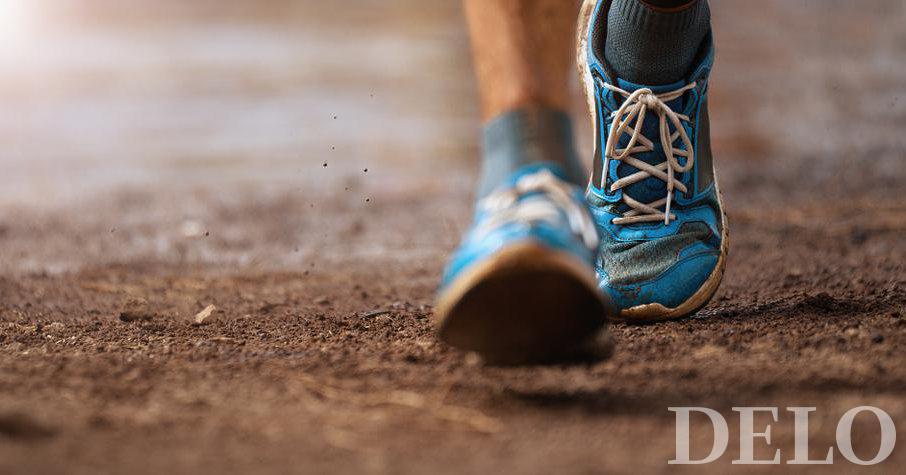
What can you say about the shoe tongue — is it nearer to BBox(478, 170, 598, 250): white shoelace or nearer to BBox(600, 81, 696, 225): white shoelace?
BBox(600, 81, 696, 225): white shoelace

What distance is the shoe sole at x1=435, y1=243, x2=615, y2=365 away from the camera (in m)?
1.14

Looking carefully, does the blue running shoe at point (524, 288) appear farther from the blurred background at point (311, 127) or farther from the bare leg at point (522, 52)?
the blurred background at point (311, 127)

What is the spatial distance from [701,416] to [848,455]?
0.17 m

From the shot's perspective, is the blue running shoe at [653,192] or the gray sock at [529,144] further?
the blue running shoe at [653,192]

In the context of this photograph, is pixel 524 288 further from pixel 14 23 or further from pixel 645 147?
pixel 14 23

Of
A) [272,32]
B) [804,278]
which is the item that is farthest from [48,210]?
[272,32]

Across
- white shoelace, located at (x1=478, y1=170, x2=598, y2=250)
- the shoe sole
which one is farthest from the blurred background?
the shoe sole

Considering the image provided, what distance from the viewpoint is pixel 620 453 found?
40.6 inches

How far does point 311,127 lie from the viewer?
543cm

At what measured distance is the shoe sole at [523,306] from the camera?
1.14 metres

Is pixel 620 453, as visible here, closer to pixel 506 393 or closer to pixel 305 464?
pixel 506 393

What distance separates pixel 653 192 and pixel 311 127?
3.95 metres

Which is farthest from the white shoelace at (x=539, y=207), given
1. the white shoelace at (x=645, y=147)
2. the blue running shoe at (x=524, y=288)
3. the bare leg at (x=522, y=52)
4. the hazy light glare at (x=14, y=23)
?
the hazy light glare at (x=14, y=23)

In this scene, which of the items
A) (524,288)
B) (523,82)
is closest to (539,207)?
(524,288)
